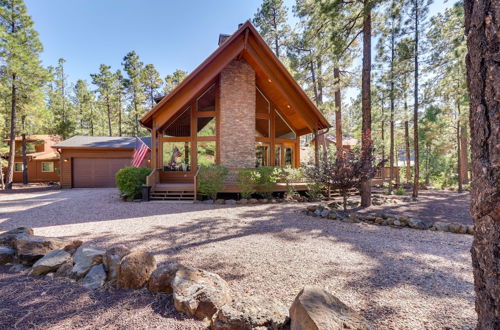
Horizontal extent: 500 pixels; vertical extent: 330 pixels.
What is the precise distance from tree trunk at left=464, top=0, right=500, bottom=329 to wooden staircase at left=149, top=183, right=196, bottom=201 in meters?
8.92

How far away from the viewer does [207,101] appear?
10.7 meters

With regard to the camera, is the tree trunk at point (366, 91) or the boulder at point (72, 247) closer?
the boulder at point (72, 247)

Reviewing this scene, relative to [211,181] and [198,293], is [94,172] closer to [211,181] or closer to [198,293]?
[211,181]

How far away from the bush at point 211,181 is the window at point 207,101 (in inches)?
135

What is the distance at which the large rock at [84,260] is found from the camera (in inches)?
106

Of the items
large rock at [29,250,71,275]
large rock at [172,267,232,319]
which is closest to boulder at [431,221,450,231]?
large rock at [172,267,232,319]

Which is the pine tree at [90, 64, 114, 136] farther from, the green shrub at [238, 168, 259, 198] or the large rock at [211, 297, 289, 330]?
the large rock at [211, 297, 289, 330]

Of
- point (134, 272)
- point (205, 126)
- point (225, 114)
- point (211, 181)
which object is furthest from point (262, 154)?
point (134, 272)

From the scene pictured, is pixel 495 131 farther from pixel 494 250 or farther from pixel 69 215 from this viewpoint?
pixel 69 215

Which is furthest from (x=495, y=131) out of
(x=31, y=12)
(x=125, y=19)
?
(x=31, y=12)

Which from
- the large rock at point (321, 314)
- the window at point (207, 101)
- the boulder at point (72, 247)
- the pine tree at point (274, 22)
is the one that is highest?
the pine tree at point (274, 22)

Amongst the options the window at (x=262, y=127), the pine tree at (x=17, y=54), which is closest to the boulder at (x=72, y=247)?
the window at (x=262, y=127)

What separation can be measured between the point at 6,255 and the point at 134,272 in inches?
88.0

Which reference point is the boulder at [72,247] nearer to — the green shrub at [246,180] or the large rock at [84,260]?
the large rock at [84,260]
